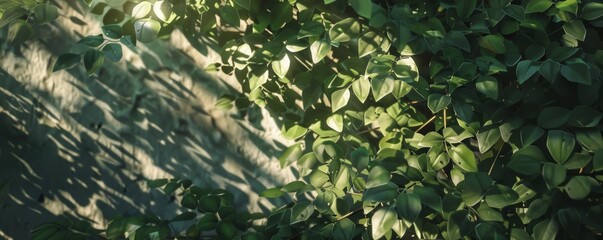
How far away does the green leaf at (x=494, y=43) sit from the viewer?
1.74m

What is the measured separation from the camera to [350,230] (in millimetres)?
1786

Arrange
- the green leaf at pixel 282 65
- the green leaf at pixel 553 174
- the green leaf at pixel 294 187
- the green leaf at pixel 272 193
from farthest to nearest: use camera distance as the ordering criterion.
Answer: the green leaf at pixel 272 193
the green leaf at pixel 294 187
the green leaf at pixel 282 65
the green leaf at pixel 553 174

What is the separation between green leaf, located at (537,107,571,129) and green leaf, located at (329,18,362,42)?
44 cm

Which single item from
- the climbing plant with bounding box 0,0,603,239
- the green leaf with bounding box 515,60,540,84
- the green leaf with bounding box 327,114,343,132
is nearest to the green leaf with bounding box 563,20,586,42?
the climbing plant with bounding box 0,0,603,239

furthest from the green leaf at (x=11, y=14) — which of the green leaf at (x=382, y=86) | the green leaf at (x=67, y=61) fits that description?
the green leaf at (x=382, y=86)

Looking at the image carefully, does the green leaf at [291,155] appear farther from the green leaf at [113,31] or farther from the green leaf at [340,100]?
the green leaf at [113,31]

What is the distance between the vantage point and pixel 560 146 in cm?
164

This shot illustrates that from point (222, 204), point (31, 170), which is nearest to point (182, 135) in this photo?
point (222, 204)

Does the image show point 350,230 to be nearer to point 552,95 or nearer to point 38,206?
point 552,95

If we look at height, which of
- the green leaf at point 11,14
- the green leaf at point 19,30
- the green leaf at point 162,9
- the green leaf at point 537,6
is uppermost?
the green leaf at point 11,14

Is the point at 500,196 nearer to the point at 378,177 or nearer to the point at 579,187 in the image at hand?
the point at 579,187

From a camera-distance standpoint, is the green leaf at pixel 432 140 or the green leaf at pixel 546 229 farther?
the green leaf at pixel 432 140

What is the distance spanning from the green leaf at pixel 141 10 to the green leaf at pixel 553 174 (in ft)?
3.10

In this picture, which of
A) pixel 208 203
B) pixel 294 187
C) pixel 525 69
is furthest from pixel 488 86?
pixel 208 203
